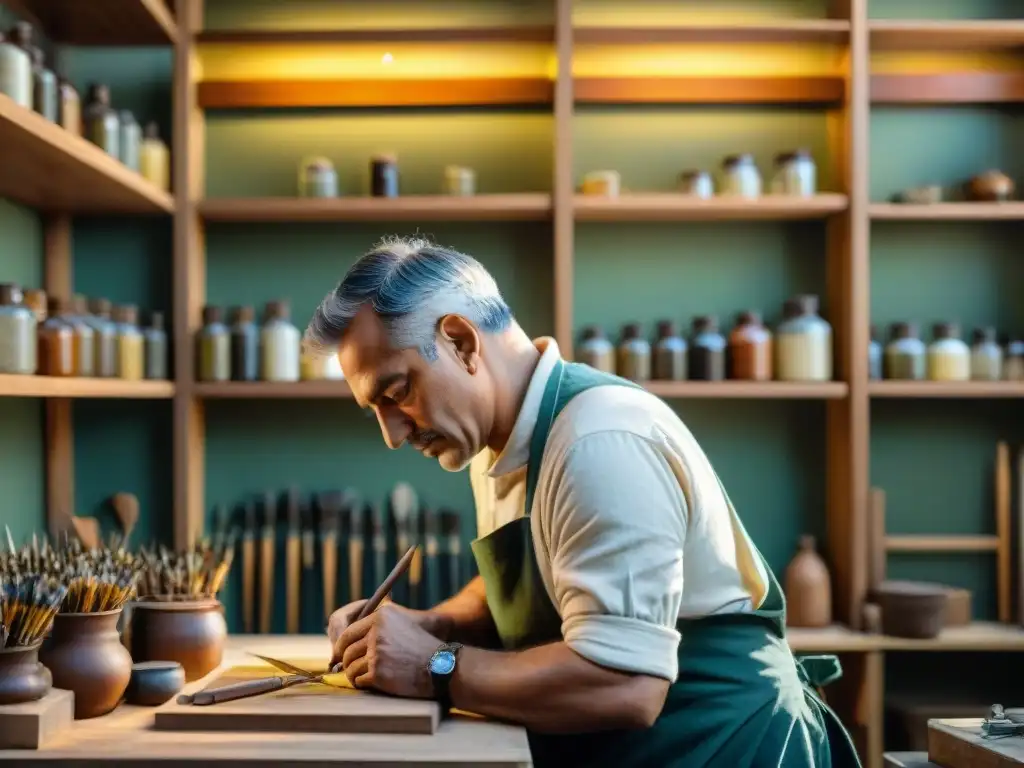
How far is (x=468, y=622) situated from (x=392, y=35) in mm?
1963

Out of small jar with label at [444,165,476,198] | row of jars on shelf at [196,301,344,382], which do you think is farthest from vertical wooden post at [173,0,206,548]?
small jar with label at [444,165,476,198]

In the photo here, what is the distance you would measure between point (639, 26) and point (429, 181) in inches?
33.1

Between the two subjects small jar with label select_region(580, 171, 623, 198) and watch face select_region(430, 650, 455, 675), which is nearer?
watch face select_region(430, 650, 455, 675)

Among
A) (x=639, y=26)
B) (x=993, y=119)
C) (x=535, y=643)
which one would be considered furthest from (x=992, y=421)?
(x=535, y=643)

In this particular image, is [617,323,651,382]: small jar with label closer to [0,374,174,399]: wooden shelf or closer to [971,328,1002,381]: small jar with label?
[971,328,1002,381]: small jar with label

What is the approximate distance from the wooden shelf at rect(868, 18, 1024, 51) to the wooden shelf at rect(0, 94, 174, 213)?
86.9 inches

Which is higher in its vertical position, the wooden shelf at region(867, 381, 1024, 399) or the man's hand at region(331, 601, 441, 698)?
the wooden shelf at region(867, 381, 1024, 399)

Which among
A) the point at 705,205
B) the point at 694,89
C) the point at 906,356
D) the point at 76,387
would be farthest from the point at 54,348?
the point at 906,356

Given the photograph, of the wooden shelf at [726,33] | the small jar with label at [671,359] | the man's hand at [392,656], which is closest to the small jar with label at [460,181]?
the wooden shelf at [726,33]

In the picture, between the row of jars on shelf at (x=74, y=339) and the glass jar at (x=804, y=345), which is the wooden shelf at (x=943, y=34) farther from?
the row of jars on shelf at (x=74, y=339)

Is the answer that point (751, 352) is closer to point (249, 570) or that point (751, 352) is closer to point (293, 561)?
point (293, 561)

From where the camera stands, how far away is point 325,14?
337 centimetres

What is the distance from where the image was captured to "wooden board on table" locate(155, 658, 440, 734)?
57.7 inches

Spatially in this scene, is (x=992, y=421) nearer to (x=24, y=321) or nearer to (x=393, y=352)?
(x=393, y=352)
